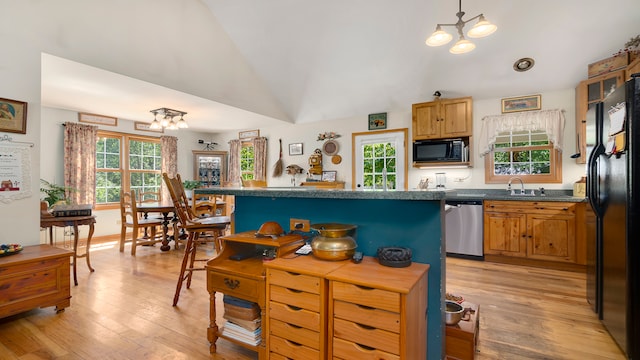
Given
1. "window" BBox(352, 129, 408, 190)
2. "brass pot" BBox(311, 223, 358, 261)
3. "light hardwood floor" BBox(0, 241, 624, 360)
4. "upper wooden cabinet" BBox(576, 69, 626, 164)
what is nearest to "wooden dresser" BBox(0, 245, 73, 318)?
"light hardwood floor" BBox(0, 241, 624, 360)

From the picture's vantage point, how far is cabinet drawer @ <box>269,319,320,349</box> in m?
1.44

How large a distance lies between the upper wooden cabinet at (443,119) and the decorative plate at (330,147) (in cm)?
163

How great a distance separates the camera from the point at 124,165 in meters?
6.09

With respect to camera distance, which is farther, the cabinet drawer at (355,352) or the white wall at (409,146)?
the white wall at (409,146)

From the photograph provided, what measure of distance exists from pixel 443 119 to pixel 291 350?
4.03m

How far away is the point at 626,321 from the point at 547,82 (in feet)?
10.8

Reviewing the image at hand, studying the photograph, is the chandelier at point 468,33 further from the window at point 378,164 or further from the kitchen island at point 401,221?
the window at point 378,164

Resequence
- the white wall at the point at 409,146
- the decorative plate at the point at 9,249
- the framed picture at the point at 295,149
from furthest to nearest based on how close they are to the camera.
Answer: the framed picture at the point at 295,149 → the white wall at the point at 409,146 → the decorative plate at the point at 9,249

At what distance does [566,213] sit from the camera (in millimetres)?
3670

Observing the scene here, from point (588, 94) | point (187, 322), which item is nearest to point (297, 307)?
point (187, 322)

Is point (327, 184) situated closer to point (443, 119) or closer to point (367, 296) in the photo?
point (443, 119)

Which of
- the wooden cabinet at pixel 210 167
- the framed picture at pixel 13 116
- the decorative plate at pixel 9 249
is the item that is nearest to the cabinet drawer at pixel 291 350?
the decorative plate at pixel 9 249

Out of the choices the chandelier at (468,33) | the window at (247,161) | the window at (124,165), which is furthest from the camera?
the window at (247,161)

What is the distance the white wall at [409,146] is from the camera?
408 cm
